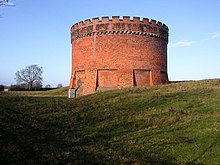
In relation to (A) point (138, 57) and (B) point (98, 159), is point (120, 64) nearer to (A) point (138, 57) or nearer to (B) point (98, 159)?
(A) point (138, 57)

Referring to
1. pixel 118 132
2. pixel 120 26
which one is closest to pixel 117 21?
pixel 120 26

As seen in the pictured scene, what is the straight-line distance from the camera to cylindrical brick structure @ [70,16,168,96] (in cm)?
2333

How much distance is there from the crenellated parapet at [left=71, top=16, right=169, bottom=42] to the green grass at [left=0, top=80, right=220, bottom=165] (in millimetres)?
9985

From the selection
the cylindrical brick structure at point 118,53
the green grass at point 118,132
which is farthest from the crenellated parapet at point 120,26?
the green grass at point 118,132

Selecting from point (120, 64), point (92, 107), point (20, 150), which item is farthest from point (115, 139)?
point (120, 64)

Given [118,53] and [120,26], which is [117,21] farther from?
[118,53]

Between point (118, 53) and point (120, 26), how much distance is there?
2.33 metres

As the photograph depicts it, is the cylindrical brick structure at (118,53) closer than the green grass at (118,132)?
No

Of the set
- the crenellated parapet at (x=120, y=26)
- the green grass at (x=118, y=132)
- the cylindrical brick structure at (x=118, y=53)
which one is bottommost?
the green grass at (x=118, y=132)

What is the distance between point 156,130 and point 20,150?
474 centimetres

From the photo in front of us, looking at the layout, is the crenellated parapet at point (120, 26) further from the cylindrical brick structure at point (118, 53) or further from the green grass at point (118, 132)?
the green grass at point (118, 132)

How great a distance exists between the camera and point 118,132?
9797 mm

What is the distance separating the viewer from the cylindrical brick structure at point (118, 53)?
918 inches

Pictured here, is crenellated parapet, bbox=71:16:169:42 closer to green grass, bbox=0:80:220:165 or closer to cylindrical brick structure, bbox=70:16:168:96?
cylindrical brick structure, bbox=70:16:168:96
